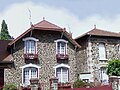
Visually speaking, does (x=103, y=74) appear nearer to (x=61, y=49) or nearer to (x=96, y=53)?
(x=96, y=53)

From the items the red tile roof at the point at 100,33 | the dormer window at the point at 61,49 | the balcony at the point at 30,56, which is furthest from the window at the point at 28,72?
Answer: the red tile roof at the point at 100,33

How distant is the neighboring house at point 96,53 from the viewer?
29.7 m

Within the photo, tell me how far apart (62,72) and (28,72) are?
3.50 meters

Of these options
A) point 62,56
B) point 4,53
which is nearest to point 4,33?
point 4,53

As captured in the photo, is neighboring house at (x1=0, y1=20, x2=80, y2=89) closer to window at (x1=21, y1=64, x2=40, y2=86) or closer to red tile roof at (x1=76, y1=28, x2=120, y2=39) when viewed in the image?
window at (x1=21, y1=64, x2=40, y2=86)

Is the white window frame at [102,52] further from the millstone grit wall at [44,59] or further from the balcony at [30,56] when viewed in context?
the balcony at [30,56]

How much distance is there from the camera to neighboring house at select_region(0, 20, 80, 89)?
89.6 feet

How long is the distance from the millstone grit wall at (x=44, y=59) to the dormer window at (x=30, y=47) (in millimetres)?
331

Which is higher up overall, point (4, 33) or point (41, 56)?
point (4, 33)

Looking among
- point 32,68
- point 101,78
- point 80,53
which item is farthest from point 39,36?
point 101,78

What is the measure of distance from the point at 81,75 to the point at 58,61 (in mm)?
2840

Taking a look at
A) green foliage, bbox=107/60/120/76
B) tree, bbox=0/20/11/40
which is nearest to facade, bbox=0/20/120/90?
green foliage, bbox=107/60/120/76

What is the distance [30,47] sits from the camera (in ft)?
92.3

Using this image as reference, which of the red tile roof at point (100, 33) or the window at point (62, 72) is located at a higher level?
the red tile roof at point (100, 33)
